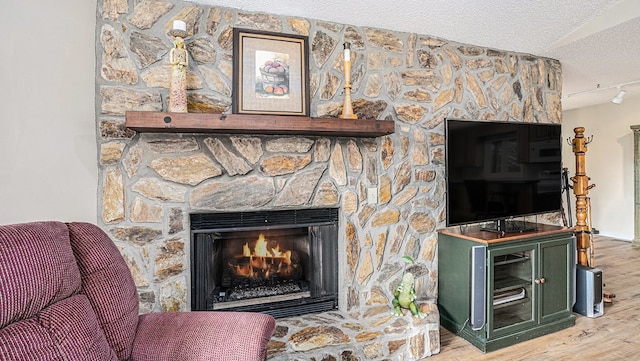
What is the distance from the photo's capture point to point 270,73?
2.18m

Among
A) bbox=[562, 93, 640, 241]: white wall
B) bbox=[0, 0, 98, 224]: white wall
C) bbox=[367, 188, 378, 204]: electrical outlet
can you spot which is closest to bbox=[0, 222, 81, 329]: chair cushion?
bbox=[0, 0, 98, 224]: white wall

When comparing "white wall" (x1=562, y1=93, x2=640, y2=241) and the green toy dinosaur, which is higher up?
"white wall" (x1=562, y1=93, x2=640, y2=241)

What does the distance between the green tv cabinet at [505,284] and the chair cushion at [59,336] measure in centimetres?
206

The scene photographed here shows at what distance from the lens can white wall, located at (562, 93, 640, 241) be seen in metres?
5.32

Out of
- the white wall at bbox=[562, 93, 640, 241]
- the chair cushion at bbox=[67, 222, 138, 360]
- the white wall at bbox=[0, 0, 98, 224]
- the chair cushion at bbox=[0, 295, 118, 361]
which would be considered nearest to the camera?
the chair cushion at bbox=[0, 295, 118, 361]

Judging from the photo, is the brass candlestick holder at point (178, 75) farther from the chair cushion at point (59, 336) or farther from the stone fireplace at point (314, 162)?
the chair cushion at point (59, 336)

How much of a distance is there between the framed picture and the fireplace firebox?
68 cm

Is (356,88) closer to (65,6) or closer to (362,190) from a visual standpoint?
(362,190)

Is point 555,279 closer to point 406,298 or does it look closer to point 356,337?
point 406,298

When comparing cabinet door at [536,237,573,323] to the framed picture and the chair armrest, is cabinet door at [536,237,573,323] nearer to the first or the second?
the framed picture

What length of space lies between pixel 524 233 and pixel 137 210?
2.61 meters

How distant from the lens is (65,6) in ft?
5.71

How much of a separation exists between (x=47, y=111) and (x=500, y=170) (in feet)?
9.32

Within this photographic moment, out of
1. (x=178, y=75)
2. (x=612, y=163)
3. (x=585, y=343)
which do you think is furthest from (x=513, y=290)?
(x=612, y=163)
